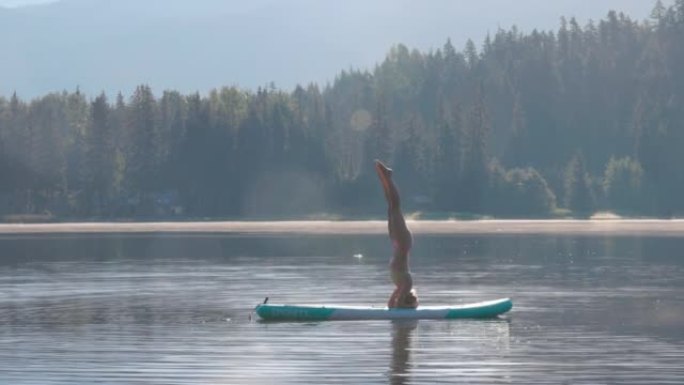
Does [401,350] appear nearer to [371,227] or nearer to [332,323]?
[332,323]

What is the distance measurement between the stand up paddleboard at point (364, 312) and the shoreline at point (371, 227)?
86.8m

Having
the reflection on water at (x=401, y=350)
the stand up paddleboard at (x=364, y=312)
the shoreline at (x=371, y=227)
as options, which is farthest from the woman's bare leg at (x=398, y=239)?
the shoreline at (x=371, y=227)

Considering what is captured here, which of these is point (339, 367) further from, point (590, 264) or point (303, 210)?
point (303, 210)

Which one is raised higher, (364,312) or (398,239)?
(398,239)

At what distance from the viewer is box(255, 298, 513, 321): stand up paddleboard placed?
48.7m

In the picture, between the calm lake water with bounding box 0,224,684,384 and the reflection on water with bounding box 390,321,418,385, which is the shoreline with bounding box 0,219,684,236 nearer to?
the calm lake water with bounding box 0,224,684,384

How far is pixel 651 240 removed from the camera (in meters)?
119

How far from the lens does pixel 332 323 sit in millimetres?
48625

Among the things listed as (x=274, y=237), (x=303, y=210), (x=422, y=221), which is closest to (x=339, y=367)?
(x=274, y=237)

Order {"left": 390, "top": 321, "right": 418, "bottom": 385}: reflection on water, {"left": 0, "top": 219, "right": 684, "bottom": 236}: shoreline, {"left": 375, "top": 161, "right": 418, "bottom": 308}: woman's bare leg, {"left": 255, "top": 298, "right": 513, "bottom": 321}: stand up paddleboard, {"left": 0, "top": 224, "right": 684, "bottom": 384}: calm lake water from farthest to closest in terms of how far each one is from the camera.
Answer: {"left": 0, "top": 219, "right": 684, "bottom": 236}: shoreline < {"left": 375, "top": 161, "right": 418, "bottom": 308}: woman's bare leg < {"left": 255, "top": 298, "right": 513, "bottom": 321}: stand up paddleboard < {"left": 0, "top": 224, "right": 684, "bottom": 384}: calm lake water < {"left": 390, "top": 321, "right": 418, "bottom": 385}: reflection on water

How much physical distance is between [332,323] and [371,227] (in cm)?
11930

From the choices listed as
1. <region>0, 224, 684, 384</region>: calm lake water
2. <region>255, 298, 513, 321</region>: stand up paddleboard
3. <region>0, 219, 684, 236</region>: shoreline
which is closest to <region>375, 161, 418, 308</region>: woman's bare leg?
<region>255, 298, 513, 321</region>: stand up paddleboard

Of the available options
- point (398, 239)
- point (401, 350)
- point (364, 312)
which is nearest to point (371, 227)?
point (398, 239)

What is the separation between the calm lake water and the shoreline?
53718 millimetres
